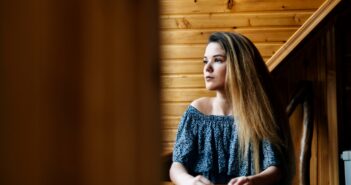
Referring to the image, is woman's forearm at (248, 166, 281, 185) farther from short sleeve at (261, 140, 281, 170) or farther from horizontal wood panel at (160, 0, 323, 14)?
horizontal wood panel at (160, 0, 323, 14)

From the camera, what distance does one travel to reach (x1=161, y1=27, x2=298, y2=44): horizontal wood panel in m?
3.18

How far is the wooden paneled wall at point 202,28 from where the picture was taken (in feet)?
10.4

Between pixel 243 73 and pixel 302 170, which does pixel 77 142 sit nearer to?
pixel 243 73

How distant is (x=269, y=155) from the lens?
1847 millimetres

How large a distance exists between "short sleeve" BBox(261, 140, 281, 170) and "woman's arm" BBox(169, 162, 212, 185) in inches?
9.4

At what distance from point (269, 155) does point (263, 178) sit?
0.34 ft

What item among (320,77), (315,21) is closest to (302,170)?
(320,77)

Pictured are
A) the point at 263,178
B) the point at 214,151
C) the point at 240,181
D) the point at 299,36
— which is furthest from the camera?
the point at 299,36

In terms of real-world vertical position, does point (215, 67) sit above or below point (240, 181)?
above

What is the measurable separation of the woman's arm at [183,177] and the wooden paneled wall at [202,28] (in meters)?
1.27

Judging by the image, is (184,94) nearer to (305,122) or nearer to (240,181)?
(305,122)

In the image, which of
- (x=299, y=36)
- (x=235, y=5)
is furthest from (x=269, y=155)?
(x=235, y=5)

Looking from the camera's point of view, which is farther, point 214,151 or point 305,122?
point 305,122

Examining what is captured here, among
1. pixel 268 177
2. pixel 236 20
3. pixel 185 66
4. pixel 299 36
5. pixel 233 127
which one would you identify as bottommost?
pixel 268 177
